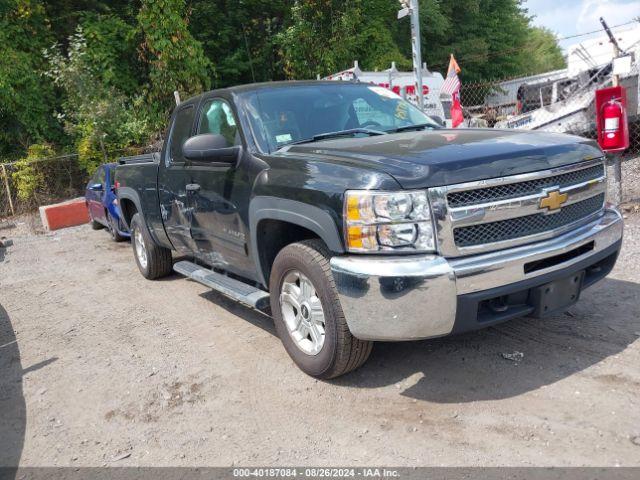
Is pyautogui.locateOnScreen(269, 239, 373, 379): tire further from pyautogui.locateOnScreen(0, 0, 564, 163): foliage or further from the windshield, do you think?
pyautogui.locateOnScreen(0, 0, 564, 163): foliage

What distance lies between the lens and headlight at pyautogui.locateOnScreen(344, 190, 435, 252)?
285cm

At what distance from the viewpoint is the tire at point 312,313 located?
3.19m

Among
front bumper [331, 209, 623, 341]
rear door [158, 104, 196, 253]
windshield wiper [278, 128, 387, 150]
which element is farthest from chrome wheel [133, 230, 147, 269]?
front bumper [331, 209, 623, 341]

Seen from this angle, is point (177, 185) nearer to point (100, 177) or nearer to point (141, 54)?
point (100, 177)

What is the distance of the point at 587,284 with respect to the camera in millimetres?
3465

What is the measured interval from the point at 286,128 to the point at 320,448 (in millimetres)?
2279

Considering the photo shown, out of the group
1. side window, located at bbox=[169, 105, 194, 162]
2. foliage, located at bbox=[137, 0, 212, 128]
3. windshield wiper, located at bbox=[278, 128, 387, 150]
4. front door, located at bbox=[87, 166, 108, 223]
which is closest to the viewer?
windshield wiper, located at bbox=[278, 128, 387, 150]

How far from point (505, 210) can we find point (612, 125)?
400cm

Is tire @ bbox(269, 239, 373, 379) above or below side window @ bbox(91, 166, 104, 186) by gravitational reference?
below

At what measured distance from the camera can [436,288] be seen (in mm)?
2805

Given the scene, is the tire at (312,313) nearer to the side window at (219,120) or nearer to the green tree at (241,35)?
the side window at (219,120)

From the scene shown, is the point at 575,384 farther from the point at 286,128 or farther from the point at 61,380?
the point at 61,380

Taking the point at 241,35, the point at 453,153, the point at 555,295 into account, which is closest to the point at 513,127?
the point at 555,295

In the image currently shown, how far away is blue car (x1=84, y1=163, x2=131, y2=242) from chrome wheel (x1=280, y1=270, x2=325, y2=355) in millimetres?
6225
